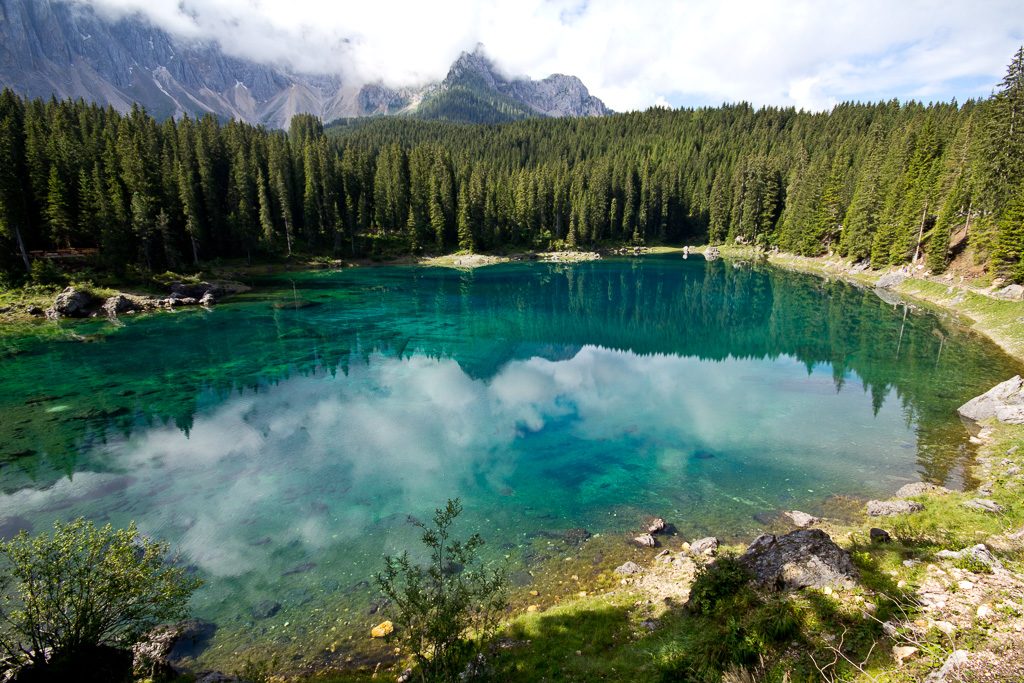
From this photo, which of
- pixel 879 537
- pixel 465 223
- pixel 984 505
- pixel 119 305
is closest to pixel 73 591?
pixel 879 537

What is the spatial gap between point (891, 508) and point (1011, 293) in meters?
45.2

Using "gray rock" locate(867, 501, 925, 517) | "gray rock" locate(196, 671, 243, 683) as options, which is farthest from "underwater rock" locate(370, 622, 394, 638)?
"gray rock" locate(867, 501, 925, 517)

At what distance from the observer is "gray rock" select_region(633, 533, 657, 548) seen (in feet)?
57.3

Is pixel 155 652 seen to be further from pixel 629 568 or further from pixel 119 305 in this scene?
pixel 119 305

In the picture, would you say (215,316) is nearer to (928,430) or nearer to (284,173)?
(284,173)

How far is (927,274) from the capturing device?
2488 inches

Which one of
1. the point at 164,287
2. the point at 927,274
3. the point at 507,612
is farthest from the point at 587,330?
the point at 164,287

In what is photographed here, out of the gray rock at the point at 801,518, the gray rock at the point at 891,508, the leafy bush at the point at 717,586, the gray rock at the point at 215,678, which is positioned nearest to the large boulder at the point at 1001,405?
the gray rock at the point at 891,508

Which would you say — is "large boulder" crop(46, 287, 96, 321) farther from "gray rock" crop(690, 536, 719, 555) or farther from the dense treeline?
"gray rock" crop(690, 536, 719, 555)

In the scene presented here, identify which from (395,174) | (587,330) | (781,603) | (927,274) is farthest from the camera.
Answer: (395,174)

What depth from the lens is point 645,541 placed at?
690 inches

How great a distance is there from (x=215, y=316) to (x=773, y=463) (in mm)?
60572

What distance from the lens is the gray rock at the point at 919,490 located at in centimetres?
1881

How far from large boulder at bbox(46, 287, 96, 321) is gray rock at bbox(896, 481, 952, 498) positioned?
7564 cm
